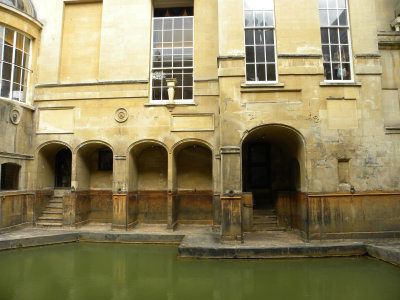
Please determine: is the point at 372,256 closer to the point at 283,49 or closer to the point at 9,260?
the point at 283,49

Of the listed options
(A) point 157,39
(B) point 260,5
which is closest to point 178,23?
(A) point 157,39

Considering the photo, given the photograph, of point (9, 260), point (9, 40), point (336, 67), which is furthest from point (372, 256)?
point (9, 40)

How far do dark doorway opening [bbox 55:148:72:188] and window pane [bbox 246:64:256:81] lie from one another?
342 inches

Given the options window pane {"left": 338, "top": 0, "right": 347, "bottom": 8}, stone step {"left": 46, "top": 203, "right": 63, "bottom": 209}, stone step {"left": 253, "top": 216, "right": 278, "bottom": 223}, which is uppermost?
window pane {"left": 338, "top": 0, "right": 347, "bottom": 8}

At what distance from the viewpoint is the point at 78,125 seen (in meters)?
11.2

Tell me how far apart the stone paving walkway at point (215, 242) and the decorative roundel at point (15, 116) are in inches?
162

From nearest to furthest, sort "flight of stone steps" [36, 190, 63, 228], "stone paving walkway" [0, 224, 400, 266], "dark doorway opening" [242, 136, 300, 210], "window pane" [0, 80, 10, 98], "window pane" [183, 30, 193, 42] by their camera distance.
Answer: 1. "stone paving walkway" [0, 224, 400, 266]
2. "window pane" [0, 80, 10, 98]
3. "flight of stone steps" [36, 190, 63, 228]
4. "dark doorway opening" [242, 136, 300, 210]
5. "window pane" [183, 30, 193, 42]

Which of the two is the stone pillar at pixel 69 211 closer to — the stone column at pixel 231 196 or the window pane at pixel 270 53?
the stone column at pixel 231 196

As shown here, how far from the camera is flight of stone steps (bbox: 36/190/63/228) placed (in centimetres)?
1086

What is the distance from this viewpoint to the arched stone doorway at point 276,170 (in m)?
9.24

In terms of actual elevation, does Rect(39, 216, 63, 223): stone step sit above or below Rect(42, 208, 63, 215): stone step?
below

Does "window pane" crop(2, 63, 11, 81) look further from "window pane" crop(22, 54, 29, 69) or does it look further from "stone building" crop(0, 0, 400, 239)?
"window pane" crop(22, 54, 29, 69)

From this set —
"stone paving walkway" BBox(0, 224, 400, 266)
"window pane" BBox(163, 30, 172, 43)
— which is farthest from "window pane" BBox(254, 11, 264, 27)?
"stone paving walkway" BBox(0, 224, 400, 266)

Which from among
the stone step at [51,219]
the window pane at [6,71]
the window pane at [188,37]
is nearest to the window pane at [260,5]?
the window pane at [188,37]
